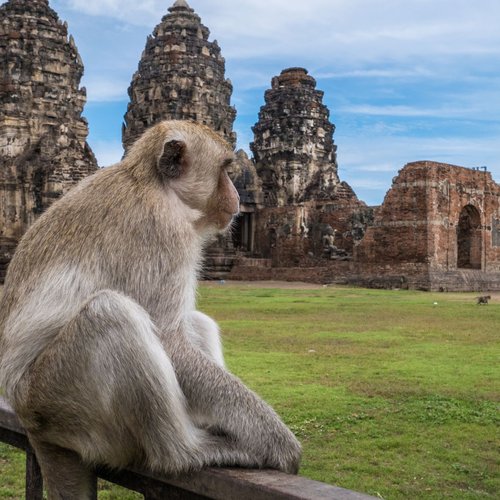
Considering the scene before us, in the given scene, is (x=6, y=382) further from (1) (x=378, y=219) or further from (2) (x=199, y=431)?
(1) (x=378, y=219)

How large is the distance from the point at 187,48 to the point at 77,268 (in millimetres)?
37938

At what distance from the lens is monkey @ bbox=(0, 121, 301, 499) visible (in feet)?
7.33

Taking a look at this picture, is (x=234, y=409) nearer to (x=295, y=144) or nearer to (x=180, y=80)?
(x=180, y=80)

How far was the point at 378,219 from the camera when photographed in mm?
27969

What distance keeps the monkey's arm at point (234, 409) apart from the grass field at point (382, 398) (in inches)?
73.9

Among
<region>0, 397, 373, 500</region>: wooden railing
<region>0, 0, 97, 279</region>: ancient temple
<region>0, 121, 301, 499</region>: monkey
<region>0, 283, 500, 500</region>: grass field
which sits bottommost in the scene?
<region>0, 283, 500, 500</region>: grass field

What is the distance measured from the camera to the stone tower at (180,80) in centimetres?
3791

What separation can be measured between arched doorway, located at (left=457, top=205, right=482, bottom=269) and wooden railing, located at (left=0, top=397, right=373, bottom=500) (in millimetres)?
28671

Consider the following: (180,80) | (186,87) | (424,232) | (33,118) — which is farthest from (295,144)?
(424,232)

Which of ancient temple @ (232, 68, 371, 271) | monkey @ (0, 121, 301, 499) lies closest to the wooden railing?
monkey @ (0, 121, 301, 499)

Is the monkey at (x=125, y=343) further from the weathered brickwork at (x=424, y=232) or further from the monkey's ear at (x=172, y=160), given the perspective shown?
the weathered brickwork at (x=424, y=232)

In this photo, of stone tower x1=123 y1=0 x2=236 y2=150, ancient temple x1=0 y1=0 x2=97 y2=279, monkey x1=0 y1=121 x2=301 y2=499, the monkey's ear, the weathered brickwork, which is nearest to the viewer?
monkey x1=0 y1=121 x2=301 y2=499

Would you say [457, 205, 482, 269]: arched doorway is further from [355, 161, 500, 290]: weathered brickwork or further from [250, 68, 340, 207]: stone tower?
[250, 68, 340, 207]: stone tower

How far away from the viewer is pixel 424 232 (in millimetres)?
26578
